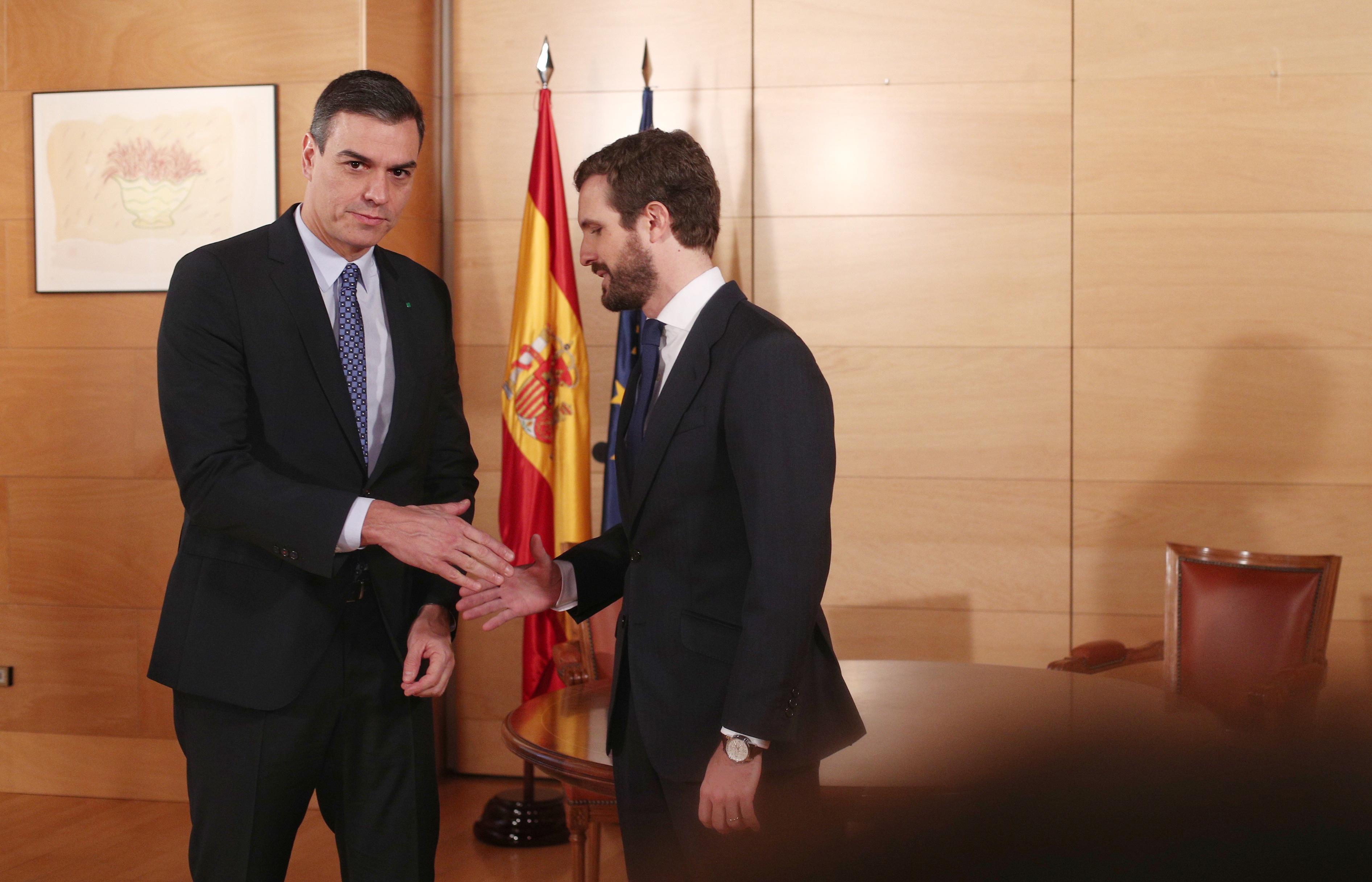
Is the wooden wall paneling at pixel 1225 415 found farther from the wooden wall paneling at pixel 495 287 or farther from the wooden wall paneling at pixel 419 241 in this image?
the wooden wall paneling at pixel 419 241

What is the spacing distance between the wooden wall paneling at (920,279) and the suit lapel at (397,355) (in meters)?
2.27

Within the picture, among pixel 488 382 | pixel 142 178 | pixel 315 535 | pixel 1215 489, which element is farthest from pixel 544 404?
pixel 1215 489

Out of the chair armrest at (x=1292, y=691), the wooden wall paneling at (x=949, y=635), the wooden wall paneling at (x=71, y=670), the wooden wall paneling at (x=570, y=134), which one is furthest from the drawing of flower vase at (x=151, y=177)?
the chair armrest at (x=1292, y=691)

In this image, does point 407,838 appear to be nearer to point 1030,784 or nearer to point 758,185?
point 1030,784

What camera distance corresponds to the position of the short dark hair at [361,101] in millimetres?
1956

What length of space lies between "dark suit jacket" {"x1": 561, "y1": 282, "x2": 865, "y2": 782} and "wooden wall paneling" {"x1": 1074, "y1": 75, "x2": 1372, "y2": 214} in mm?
2728

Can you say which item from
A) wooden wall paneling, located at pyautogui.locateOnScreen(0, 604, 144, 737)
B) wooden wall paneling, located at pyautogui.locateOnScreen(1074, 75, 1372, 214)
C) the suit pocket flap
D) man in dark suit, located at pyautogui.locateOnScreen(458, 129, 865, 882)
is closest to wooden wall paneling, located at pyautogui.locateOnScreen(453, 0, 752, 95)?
wooden wall paneling, located at pyautogui.locateOnScreen(1074, 75, 1372, 214)

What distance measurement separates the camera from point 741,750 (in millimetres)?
1588

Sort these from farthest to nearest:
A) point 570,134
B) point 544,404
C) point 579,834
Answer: point 570,134 < point 544,404 < point 579,834

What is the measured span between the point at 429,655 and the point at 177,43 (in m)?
3.13

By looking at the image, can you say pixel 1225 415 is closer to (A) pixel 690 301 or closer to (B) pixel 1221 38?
(B) pixel 1221 38

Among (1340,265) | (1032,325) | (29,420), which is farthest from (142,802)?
(1340,265)

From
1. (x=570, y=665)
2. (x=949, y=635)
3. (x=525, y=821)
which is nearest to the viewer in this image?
(x=570, y=665)

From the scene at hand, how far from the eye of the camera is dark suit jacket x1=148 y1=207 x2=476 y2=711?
1719 mm
